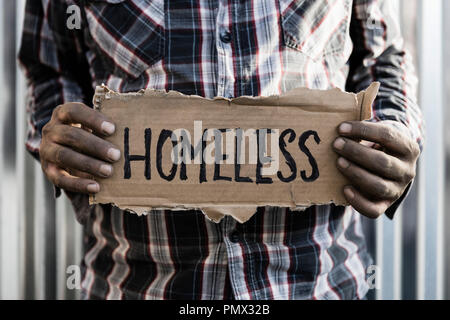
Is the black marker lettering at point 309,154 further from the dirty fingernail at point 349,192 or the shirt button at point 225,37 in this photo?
the shirt button at point 225,37

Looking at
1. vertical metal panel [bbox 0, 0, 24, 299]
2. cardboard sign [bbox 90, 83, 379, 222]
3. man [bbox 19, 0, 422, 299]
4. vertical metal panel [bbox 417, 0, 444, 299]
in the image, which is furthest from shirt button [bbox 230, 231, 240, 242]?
vertical metal panel [bbox 0, 0, 24, 299]

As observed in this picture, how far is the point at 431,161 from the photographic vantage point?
67.6 inches

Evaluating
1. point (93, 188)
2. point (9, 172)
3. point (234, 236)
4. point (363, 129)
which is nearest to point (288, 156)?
point (363, 129)

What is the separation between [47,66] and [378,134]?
989 mm

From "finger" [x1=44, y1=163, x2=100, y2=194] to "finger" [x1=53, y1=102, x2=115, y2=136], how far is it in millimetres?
104

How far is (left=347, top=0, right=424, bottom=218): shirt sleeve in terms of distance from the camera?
3.68 feet

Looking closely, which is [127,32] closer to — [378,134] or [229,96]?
[229,96]

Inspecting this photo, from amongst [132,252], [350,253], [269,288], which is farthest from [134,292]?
[350,253]

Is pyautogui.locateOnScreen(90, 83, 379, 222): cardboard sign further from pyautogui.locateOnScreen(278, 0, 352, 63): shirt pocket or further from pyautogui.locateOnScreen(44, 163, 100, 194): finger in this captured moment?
pyautogui.locateOnScreen(278, 0, 352, 63): shirt pocket

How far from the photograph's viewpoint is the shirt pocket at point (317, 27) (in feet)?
3.46

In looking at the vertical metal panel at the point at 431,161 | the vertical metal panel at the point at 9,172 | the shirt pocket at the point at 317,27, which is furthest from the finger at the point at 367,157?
the vertical metal panel at the point at 9,172

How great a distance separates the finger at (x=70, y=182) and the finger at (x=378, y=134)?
1.61 feet

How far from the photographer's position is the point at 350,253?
1175 millimetres
